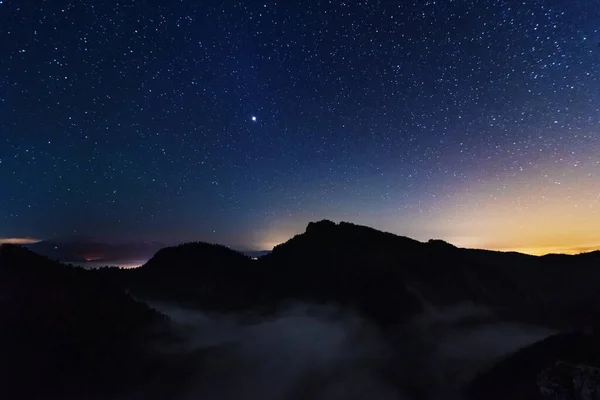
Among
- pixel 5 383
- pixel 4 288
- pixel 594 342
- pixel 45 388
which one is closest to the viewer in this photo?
pixel 594 342

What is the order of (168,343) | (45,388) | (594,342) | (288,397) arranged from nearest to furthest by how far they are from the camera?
(594,342) → (45,388) → (288,397) → (168,343)

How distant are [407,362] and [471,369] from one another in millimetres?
33898

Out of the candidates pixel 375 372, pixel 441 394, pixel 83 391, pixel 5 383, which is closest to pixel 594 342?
pixel 441 394

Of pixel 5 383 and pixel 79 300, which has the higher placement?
pixel 79 300

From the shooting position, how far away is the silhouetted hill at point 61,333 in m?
122

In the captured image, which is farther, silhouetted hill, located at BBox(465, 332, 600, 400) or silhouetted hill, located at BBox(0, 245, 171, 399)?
silhouetted hill, located at BBox(0, 245, 171, 399)

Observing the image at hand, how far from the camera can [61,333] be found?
438 feet

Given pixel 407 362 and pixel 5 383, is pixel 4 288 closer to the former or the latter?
pixel 5 383

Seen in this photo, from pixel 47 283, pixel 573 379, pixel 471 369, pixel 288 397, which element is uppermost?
pixel 47 283

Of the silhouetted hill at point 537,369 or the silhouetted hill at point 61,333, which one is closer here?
the silhouetted hill at point 537,369

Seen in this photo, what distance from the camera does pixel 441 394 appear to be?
493 ft

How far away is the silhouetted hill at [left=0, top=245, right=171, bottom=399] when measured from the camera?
121688 mm

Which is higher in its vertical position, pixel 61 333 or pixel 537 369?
pixel 61 333

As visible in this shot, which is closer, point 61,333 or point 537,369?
point 537,369
